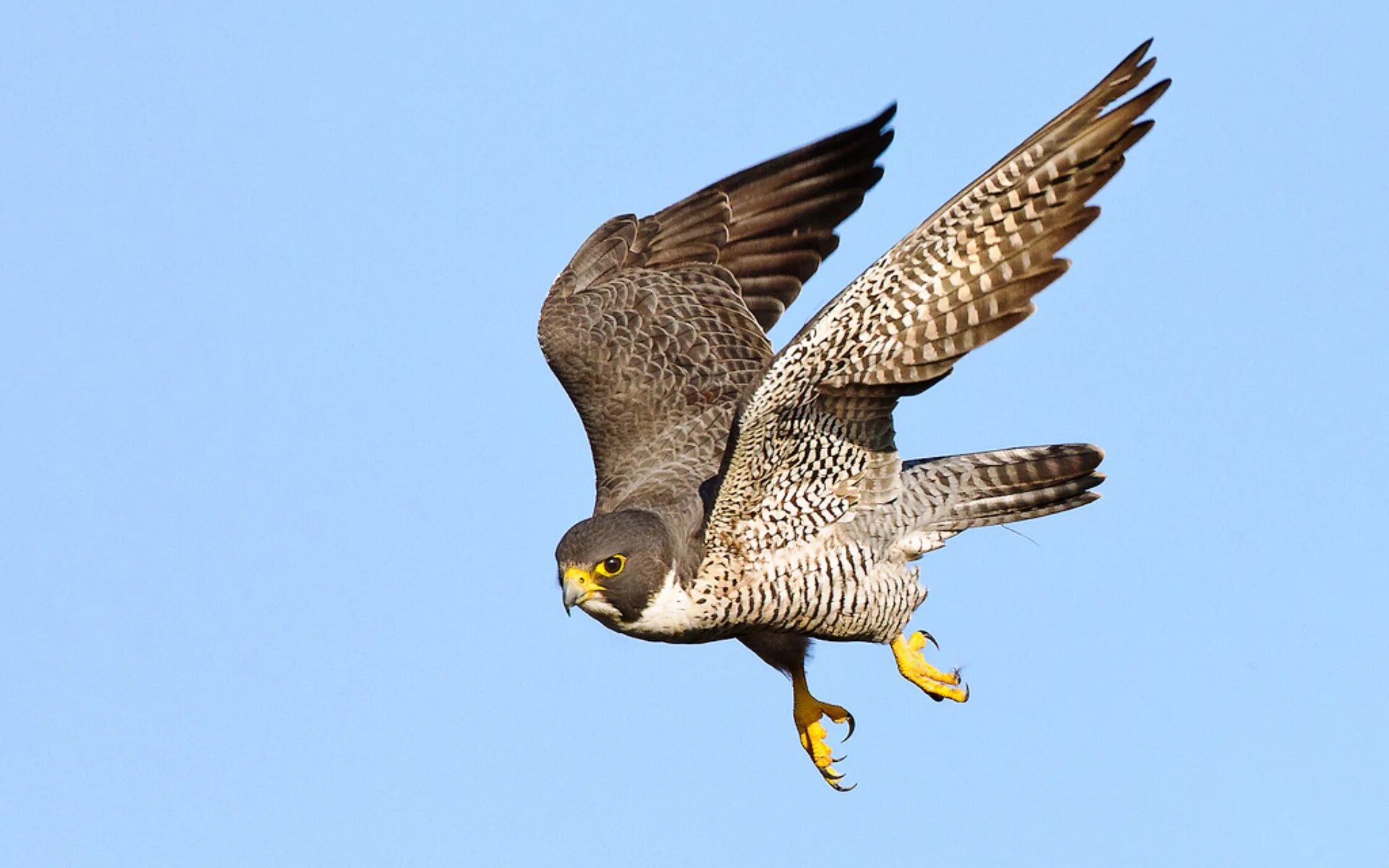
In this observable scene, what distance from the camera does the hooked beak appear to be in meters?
9.13

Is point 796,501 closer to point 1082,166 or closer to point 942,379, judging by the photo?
point 942,379

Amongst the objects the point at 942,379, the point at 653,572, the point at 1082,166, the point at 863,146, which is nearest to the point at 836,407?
the point at 942,379

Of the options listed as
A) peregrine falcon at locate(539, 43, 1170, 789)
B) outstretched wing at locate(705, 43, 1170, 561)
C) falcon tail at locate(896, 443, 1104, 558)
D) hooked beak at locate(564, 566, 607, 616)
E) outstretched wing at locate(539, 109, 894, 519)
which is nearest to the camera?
outstretched wing at locate(705, 43, 1170, 561)

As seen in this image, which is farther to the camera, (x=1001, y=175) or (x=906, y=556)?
(x=906, y=556)

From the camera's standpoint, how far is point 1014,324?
27.9 ft

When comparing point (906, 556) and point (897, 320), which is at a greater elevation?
point (897, 320)

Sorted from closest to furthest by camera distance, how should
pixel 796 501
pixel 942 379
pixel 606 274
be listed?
pixel 942 379 → pixel 796 501 → pixel 606 274

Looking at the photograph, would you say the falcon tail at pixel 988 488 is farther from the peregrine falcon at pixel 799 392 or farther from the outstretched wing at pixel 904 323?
the outstretched wing at pixel 904 323

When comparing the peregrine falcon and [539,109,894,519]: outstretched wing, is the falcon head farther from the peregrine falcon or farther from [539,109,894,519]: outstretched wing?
[539,109,894,519]: outstretched wing

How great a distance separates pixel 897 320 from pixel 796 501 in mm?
1383

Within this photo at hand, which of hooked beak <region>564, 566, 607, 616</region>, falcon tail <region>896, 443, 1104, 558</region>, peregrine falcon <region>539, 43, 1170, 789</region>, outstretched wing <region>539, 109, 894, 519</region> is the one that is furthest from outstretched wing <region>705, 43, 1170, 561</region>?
outstretched wing <region>539, 109, 894, 519</region>

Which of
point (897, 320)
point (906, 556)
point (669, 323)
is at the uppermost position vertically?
point (669, 323)

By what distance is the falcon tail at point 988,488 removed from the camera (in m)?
10.0

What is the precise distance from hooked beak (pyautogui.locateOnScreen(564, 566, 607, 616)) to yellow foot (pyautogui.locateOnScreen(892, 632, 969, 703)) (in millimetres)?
2000
